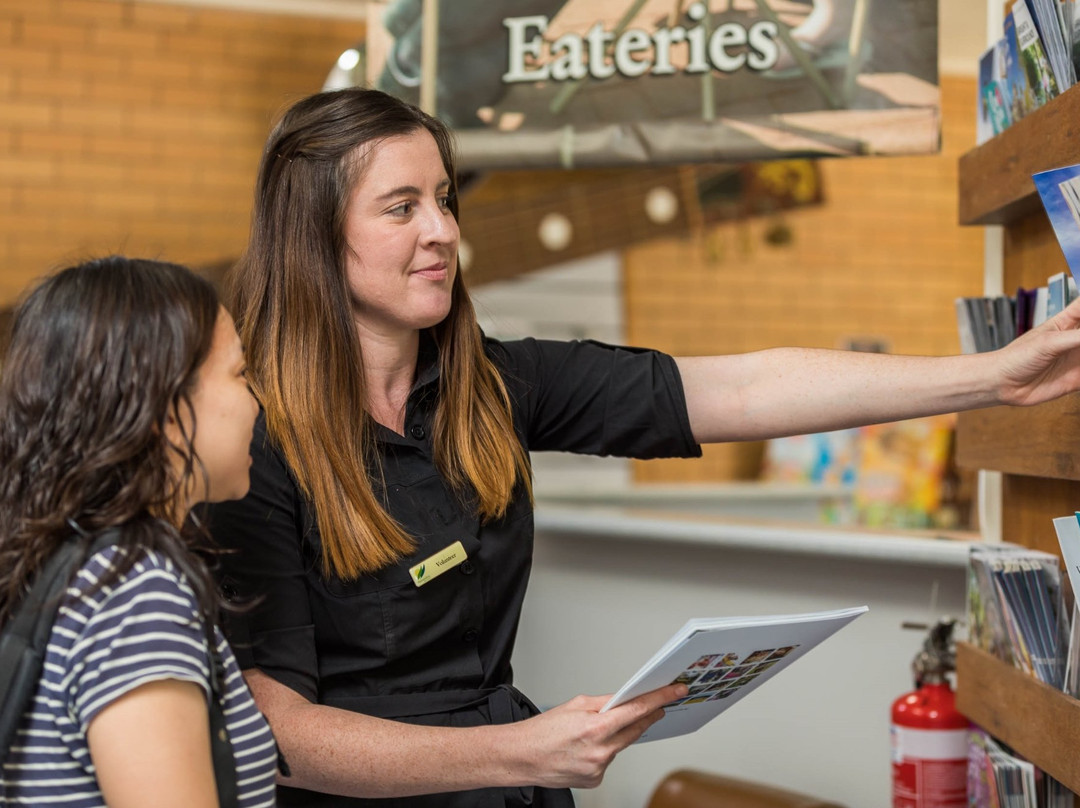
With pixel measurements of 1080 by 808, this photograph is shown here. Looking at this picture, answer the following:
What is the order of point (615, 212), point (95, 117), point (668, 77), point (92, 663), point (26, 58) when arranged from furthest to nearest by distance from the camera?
1. point (95, 117)
2. point (26, 58)
3. point (615, 212)
4. point (668, 77)
5. point (92, 663)

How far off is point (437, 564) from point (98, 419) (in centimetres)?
53

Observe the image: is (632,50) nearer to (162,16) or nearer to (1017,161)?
(1017,161)

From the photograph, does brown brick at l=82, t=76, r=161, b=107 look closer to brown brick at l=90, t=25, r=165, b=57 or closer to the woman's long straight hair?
brown brick at l=90, t=25, r=165, b=57

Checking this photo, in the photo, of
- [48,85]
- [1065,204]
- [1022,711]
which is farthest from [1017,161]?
[48,85]

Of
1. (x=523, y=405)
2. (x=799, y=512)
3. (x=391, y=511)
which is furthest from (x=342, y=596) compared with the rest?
(x=799, y=512)

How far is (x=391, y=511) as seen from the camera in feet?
4.69

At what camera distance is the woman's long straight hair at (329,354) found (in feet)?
4.52

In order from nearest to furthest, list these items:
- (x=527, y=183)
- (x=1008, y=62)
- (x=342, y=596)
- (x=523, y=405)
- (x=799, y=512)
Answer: (x=342, y=596)
(x=1008, y=62)
(x=523, y=405)
(x=799, y=512)
(x=527, y=183)

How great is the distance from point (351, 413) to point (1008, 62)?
925mm

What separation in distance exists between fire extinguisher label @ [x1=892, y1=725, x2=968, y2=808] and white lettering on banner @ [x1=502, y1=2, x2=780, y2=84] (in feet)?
3.50

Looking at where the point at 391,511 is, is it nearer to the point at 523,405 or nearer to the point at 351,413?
the point at 351,413

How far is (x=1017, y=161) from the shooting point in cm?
144

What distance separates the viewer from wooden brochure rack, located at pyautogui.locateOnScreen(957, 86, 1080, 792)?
1.29 m

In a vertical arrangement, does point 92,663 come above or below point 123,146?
below
